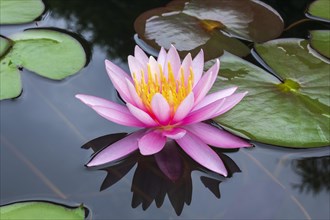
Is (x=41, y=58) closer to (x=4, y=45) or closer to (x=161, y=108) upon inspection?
(x=4, y=45)

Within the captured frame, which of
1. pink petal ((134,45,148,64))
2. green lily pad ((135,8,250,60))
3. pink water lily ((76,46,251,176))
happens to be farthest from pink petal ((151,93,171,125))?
green lily pad ((135,8,250,60))

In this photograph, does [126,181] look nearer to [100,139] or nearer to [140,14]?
[100,139]

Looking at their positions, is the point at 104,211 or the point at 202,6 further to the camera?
the point at 202,6

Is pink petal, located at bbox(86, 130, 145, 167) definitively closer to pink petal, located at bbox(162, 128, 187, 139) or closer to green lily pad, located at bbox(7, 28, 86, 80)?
pink petal, located at bbox(162, 128, 187, 139)

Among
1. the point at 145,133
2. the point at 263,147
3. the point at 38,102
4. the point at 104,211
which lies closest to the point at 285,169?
the point at 263,147

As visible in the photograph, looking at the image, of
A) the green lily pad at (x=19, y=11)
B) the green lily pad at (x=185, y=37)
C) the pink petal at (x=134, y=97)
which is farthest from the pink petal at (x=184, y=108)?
the green lily pad at (x=19, y=11)

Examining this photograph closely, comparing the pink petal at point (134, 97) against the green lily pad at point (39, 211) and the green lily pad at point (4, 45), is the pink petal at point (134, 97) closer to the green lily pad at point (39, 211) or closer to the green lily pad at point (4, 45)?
the green lily pad at point (39, 211)

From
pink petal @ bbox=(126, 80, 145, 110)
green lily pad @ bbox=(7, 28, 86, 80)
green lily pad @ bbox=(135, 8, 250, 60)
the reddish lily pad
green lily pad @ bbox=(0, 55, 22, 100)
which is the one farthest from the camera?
the reddish lily pad
